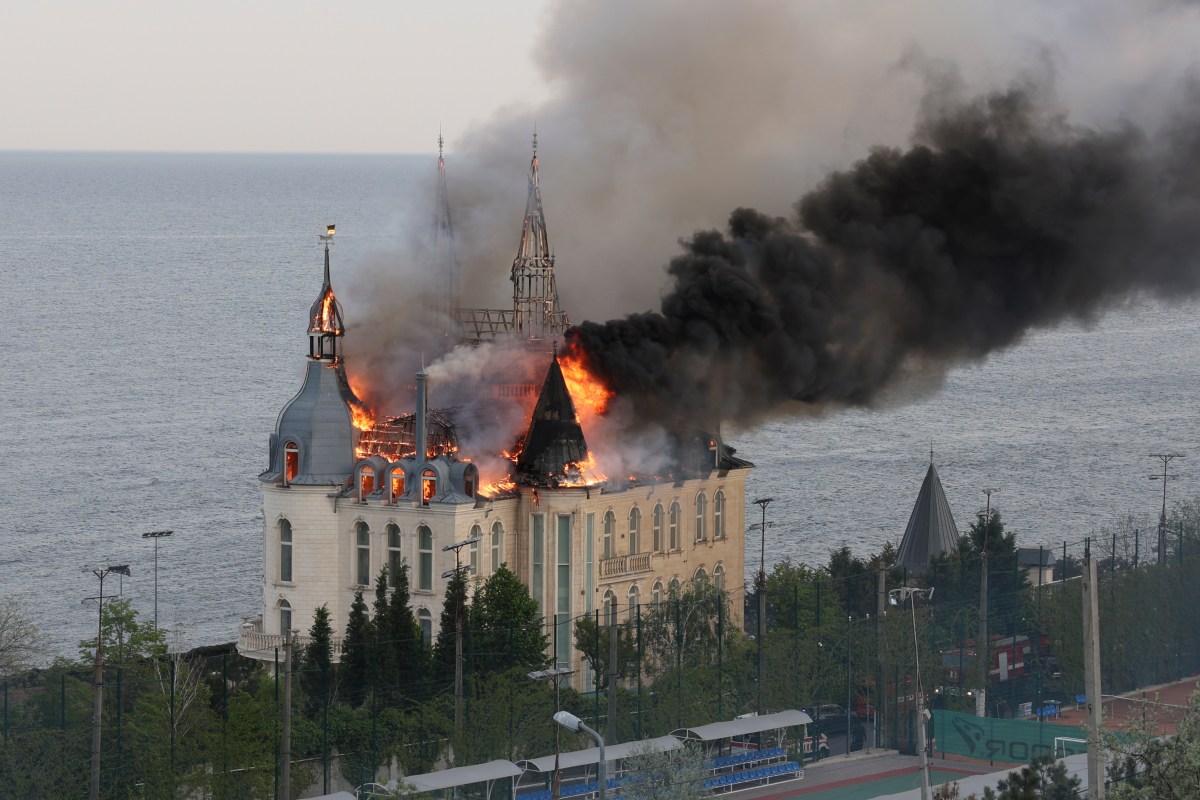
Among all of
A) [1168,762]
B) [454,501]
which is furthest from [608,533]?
[1168,762]

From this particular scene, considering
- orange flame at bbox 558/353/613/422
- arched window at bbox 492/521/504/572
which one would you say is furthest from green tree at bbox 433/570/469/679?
orange flame at bbox 558/353/613/422

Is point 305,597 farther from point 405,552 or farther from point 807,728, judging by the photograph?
point 807,728

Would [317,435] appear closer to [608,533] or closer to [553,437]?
[553,437]

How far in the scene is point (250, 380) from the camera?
18800 cm

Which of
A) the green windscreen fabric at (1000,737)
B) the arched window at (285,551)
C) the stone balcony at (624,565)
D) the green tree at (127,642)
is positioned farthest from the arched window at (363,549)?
the green windscreen fabric at (1000,737)

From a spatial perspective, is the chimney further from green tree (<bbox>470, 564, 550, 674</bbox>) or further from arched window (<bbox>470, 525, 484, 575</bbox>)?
green tree (<bbox>470, 564, 550, 674</bbox>)

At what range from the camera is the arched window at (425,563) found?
81.8m

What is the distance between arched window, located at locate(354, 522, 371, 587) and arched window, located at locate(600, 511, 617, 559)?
25.6ft

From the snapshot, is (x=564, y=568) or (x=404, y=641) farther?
(x=564, y=568)

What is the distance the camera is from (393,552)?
82625 mm

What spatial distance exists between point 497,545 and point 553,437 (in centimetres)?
399

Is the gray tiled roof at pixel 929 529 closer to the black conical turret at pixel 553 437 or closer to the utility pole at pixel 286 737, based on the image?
the black conical turret at pixel 553 437

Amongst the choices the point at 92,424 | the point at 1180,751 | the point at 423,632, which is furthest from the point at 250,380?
the point at 1180,751

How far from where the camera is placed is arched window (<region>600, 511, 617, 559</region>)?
3364 inches
